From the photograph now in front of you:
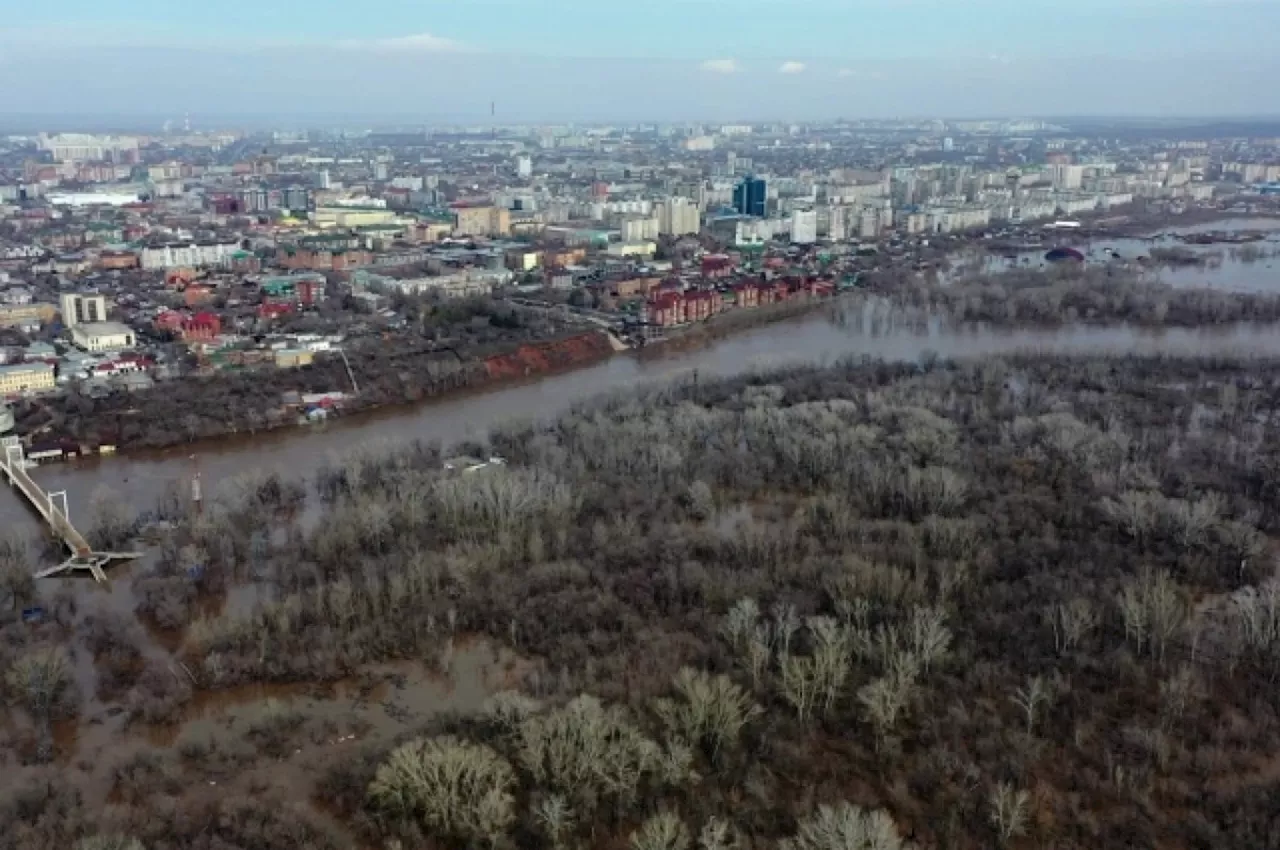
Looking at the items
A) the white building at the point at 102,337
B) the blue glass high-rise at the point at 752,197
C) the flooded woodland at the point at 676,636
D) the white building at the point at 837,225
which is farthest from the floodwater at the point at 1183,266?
the white building at the point at 102,337

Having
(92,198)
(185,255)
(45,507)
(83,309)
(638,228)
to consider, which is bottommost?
(45,507)

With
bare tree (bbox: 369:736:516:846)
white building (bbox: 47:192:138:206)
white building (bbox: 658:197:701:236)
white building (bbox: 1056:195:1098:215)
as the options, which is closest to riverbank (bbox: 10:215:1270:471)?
bare tree (bbox: 369:736:516:846)

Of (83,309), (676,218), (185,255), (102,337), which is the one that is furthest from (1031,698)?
(676,218)

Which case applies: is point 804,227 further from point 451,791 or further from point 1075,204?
point 451,791

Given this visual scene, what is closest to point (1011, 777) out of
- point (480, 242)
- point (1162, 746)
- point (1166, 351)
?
point (1162, 746)

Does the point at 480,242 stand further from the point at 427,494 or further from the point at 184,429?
the point at 427,494
